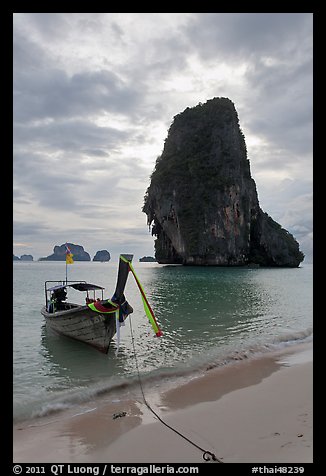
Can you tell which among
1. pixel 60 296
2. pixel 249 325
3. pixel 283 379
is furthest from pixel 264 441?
pixel 60 296

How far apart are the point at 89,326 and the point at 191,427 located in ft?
17.1

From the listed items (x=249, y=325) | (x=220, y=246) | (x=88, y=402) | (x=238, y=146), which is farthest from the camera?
(x=238, y=146)

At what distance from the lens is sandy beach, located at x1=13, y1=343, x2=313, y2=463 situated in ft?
13.9

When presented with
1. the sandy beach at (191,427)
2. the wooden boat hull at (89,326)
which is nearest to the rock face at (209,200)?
the wooden boat hull at (89,326)

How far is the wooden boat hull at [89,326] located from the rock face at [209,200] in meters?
48.9

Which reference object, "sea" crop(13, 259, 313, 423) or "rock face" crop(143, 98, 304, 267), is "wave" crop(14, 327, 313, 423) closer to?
"sea" crop(13, 259, 313, 423)

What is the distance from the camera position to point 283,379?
7.25m

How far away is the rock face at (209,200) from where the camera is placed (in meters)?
59.8

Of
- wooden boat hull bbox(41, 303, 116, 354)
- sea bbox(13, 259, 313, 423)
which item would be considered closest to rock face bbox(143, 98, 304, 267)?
sea bbox(13, 259, 313, 423)

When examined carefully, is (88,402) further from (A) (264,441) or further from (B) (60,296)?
(B) (60,296)

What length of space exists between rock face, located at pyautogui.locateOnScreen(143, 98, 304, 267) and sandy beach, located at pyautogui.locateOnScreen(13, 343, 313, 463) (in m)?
52.0

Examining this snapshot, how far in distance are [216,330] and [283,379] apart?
5.20m

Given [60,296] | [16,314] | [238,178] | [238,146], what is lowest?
[16,314]

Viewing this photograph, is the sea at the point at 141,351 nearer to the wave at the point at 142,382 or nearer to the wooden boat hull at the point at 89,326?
the wave at the point at 142,382
